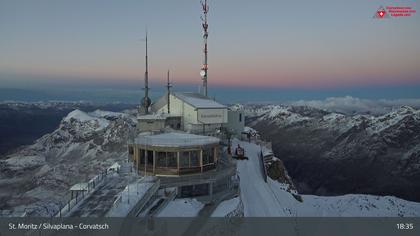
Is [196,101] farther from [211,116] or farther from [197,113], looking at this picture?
[197,113]

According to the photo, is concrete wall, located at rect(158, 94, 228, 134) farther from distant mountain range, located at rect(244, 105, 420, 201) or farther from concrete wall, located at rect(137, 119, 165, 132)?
distant mountain range, located at rect(244, 105, 420, 201)

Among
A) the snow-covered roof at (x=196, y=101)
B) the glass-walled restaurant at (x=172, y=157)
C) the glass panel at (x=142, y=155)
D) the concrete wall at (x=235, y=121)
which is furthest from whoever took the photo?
the concrete wall at (x=235, y=121)

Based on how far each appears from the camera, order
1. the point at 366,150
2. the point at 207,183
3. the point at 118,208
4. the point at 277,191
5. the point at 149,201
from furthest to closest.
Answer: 1. the point at 366,150
2. the point at 277,191
3. the point at 207,183
4. the point at 149,201
5. the point at 118,208

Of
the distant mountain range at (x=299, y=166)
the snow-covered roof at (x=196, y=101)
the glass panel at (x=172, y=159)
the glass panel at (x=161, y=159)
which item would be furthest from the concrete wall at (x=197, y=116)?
the glass panel at (x=172, y=159)

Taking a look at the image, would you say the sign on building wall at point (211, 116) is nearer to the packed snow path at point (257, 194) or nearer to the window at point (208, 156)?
the packed snow path at point (257, 194)

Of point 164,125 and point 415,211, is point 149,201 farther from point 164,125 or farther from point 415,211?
point 415,211

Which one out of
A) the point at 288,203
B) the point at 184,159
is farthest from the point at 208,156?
the point at 288,203

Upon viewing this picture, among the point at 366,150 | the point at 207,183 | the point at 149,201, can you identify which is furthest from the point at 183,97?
the point at 366,150
